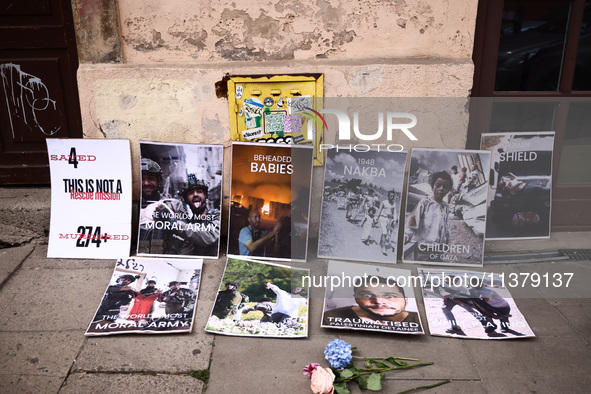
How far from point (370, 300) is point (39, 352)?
1560 mm

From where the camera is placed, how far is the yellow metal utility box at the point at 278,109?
9.25 feet

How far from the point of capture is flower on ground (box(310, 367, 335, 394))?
1.87m

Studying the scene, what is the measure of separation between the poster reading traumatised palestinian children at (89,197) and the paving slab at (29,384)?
101 centimetres

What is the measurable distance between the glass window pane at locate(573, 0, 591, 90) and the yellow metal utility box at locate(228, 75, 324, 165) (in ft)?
5.39

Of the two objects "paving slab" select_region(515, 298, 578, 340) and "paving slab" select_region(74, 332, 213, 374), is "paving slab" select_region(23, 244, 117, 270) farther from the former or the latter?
"paving slab" select_region(515, 298, 578, 340)

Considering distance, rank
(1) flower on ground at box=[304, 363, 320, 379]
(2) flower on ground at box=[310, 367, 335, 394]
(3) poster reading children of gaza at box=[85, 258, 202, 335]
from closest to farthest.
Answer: (2) flower on ground at box=[310, 367, 335, 394] < (1) flower on ground at box=[304, 363, 320, 379] < (3) poster reading children of gaza at box=[85, 258, 202, 335]

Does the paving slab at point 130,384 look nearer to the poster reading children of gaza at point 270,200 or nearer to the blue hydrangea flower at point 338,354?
the blue hydrangea flower at point 338,354

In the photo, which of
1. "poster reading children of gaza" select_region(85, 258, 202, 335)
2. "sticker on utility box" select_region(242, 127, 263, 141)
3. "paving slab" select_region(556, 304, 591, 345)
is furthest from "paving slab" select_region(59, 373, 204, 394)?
"paving slab" select_region(556, 304, 591, 345)

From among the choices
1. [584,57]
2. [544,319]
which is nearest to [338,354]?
[544,319]

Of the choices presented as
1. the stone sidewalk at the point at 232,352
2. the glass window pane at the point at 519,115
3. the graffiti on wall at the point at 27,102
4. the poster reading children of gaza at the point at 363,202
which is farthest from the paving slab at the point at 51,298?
the glass window pane at the point at 519,115

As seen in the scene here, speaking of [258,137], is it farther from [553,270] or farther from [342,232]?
[553,270]

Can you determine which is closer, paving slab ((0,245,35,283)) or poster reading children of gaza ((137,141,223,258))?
paving slab ((0,245,35,283))

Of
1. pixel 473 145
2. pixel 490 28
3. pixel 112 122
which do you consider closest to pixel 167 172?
pixel 112 122

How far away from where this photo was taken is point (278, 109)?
9.38 ft
